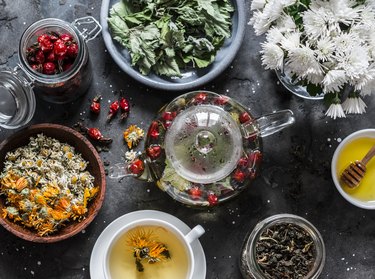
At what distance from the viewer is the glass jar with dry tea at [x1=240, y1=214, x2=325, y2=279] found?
156 centimetres

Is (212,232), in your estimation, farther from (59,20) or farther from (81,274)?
(59,20)

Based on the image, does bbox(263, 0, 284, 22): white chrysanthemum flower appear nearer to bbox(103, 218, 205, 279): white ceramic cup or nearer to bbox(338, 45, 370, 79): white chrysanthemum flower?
bbox(338, 45, 370, 79): white chrysanthemum flower

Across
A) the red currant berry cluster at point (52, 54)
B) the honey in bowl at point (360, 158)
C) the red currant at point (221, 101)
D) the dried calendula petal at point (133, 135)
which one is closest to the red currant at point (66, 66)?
the red currant berry cluster at point (52, 54)

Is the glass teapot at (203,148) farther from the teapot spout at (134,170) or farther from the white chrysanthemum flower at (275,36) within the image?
the white chrysanthemum flower at (275,36)

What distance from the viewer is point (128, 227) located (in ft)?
5.07

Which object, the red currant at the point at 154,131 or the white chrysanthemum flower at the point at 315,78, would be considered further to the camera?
the red currant at the point at 154,131

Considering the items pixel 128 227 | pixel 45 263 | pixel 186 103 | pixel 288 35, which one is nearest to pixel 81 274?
pixel 45 263

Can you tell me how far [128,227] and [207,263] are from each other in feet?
0.81

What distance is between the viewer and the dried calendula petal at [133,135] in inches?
65.2

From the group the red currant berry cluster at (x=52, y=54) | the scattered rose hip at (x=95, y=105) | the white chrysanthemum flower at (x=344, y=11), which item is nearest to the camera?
the white chrysanthemum flower at (x=344, y=11)

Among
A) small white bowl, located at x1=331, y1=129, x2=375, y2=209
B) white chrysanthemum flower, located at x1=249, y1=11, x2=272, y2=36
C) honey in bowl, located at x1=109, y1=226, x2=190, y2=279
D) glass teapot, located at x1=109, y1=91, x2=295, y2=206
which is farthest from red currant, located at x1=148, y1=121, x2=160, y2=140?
small white bowl, located at x1=331, y1=129, x2=375, y2=209

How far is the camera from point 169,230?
5.12 ft

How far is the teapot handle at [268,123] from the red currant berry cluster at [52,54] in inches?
16.7

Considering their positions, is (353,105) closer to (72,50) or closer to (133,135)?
(133,135)
